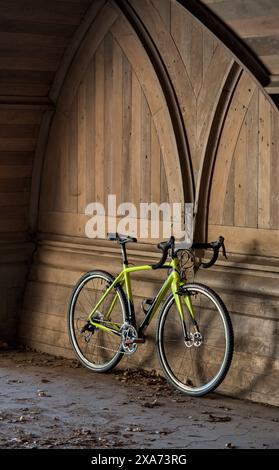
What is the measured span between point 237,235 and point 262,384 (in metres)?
1.01

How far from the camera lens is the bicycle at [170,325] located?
6766 mm

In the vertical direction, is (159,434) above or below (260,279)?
below

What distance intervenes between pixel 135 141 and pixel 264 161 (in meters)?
1.31

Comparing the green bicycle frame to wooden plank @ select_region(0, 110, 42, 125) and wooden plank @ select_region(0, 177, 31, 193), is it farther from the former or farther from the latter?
wooden plank @ select_region(0, 110, 42, 125)

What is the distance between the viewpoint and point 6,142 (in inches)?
328

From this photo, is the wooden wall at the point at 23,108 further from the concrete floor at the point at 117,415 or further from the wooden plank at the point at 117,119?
→ the concrete floor at the point at 117,415

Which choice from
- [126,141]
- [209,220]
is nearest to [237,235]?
[209,220]

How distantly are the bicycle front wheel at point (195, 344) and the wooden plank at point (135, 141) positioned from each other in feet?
3.28

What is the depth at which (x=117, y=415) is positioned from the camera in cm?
635

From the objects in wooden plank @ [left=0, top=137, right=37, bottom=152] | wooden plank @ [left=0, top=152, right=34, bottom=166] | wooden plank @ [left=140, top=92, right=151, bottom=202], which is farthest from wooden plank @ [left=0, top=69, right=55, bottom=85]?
wooden plank @ [left=140, top=92, right=151, bottom=202]

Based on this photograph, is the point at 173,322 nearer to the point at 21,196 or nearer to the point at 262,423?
the point at 262,423

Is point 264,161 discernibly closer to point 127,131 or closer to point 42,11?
point 127,131
